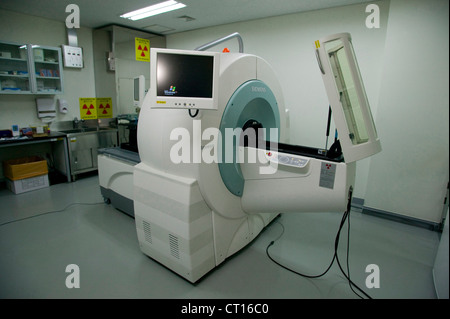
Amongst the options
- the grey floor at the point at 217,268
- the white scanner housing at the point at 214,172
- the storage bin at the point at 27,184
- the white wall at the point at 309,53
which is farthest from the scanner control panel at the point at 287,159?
the storage bin at the point at 27,184

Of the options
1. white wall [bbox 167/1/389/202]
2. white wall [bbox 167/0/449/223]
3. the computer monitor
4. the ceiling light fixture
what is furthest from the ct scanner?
the ceiling light fixture

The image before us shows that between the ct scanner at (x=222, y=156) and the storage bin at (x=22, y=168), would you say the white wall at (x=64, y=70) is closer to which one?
the storage bin at (x=22, y=168)

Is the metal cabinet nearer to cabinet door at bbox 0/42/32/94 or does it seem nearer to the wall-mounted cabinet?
the wall-mounted cabinet

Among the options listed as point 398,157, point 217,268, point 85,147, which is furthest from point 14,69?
point 398,157

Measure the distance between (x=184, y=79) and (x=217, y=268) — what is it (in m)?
1.44

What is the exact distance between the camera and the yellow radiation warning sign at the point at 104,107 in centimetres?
438

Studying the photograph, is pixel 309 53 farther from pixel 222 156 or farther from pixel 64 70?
pixel 64 70

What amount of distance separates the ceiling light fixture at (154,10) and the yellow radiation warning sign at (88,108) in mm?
1503

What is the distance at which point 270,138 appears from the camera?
2.30 meters

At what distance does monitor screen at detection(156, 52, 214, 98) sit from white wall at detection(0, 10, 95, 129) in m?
3.43

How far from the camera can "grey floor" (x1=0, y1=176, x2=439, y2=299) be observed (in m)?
1.78

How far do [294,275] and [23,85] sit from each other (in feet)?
14.1
